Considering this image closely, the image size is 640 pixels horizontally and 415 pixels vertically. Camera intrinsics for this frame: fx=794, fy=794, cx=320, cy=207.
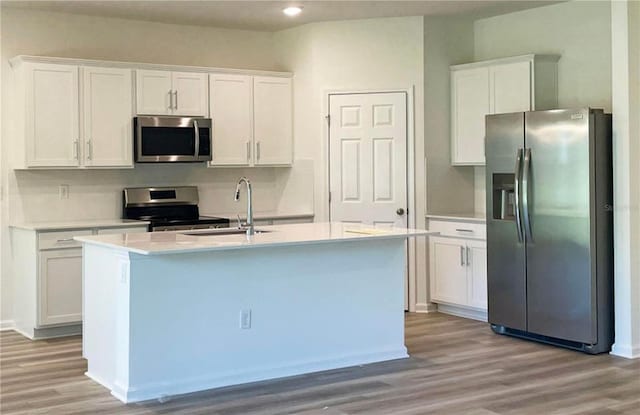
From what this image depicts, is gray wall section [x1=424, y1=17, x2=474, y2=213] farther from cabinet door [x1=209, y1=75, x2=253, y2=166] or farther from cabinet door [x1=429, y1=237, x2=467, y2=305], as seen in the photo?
cabinet door [x1=209, y1=75, x2=253, y2=166]

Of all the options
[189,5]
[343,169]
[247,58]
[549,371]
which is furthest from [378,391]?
[247,58]

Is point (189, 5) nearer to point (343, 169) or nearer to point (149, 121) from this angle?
point (149, 121)

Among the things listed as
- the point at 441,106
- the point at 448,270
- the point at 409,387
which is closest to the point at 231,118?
the point at 441,106

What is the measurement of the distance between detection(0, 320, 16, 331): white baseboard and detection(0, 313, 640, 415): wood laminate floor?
0.68 meters

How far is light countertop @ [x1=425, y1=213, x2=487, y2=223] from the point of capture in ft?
21.2

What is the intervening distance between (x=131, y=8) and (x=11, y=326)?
274cm

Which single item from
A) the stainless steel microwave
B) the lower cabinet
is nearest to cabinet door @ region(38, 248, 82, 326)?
the stainless steel microwave

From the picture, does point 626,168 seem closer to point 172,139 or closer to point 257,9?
point 257,9

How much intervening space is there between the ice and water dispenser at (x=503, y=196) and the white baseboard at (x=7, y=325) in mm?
3914

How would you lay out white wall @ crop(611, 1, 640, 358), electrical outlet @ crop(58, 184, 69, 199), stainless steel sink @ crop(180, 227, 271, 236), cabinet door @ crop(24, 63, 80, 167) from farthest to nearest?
electrical outlet @ crop(58, 184, 69, 199) < cabinet door @ crop(24, 63, 80, 167) < white wall @ crop(611, 1, 640, 358) < stainless steel sink @ crop(180, 227, 271, 236)

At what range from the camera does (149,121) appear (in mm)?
6539

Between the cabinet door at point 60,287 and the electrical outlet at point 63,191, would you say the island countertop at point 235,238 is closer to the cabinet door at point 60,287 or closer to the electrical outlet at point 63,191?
the cabinet door at point 60,287

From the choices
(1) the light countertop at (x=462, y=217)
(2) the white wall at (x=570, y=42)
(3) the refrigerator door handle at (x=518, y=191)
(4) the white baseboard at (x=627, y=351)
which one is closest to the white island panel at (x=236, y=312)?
(3) the refrigerator door handle at (x=518, y=191)

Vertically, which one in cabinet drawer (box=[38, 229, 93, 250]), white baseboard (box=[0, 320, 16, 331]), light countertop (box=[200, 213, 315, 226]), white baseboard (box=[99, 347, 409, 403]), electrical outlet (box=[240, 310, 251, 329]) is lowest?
white baseboard (box=[99, 347, 409, 403])
